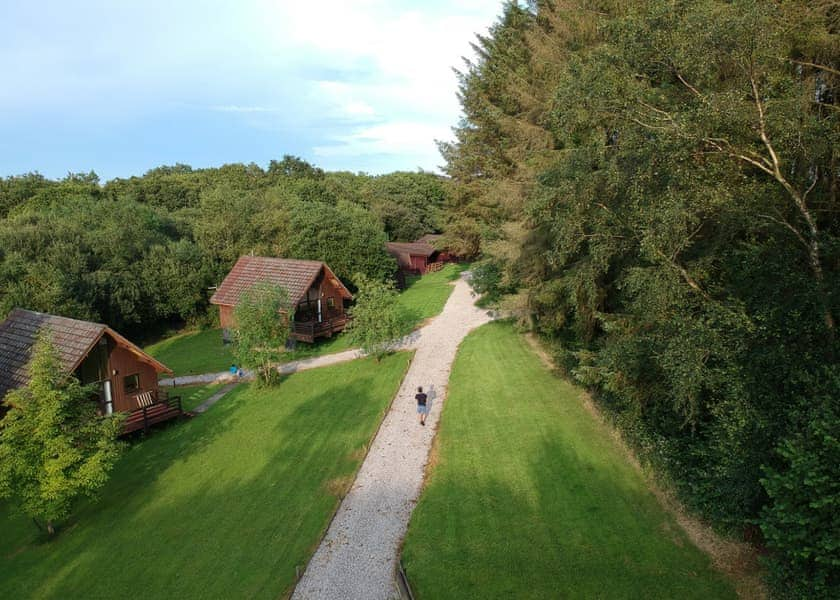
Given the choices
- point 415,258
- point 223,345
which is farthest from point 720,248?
point 415,258

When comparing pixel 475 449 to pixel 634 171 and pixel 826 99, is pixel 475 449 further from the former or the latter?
pixel 826 99

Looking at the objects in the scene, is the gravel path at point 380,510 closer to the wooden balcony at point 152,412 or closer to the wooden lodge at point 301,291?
the wooden balcony at point 152,412

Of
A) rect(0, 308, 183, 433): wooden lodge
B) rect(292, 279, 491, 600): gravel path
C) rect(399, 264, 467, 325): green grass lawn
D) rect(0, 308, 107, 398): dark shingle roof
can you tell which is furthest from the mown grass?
rect(292, 279, 491, 600): gravel path

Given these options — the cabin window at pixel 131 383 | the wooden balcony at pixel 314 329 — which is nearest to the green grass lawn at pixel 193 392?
the cabin window at pixel 131 383

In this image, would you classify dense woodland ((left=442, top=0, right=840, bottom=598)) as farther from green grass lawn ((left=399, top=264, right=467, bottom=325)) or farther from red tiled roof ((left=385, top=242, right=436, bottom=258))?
red tiled roof ((left=385, top=242, right=436, bottom=258))

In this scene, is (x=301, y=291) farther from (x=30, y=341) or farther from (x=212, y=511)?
(x=212, y=511)

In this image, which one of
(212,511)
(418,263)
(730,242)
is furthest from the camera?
(418,263)

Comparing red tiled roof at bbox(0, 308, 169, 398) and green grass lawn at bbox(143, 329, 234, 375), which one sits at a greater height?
red tiled roof at bbox(0, 308, 169, 398)

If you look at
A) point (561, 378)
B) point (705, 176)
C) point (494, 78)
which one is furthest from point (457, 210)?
point (705, 176)
